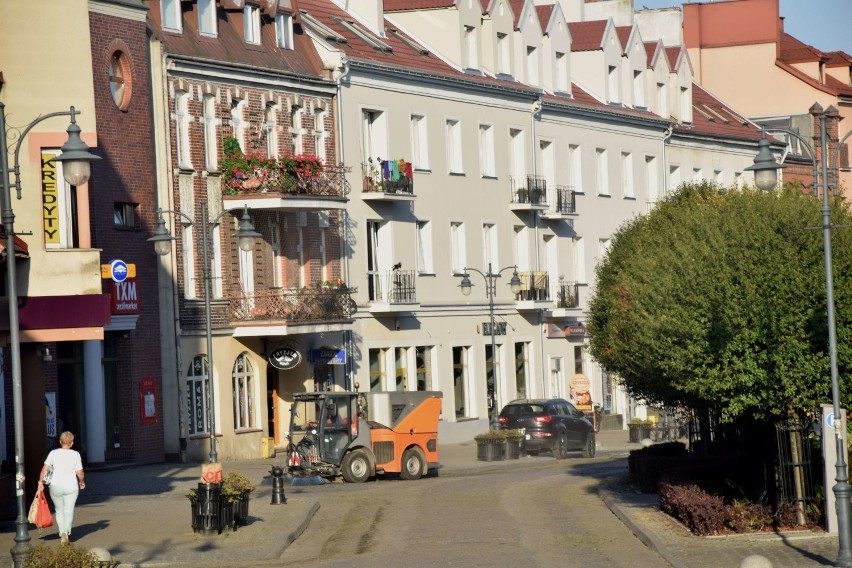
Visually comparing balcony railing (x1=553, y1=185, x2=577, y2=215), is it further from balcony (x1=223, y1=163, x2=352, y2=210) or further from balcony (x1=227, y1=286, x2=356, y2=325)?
balcony (x1=223, y1=163, x2=352, y2=210)

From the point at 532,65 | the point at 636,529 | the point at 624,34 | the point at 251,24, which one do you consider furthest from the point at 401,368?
the point at 636,529

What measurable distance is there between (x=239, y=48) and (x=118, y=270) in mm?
9208

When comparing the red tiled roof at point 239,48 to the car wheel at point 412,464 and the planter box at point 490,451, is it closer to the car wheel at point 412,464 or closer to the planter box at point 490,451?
the planter box at point 490,451

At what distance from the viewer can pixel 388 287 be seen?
51.4m

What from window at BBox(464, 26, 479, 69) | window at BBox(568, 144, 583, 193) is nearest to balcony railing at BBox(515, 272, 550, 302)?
window at BBox(568, 144, 583, 193)

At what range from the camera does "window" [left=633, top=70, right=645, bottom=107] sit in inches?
2645

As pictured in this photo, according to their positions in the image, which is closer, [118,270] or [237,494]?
[237,494]

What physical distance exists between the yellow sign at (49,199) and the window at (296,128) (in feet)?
63.1

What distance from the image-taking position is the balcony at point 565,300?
2356 inches

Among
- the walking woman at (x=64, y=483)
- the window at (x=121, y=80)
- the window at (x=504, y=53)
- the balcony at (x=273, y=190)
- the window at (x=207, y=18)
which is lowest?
the walking woman at (x=64, y=483)

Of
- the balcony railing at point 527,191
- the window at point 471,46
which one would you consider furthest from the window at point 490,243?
the window at point 471,46

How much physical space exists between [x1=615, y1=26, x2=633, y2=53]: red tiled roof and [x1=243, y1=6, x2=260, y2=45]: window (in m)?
22.8

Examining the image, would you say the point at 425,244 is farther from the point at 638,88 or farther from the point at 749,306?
the point at 749,306

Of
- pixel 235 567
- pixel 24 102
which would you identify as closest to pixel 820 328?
pixel 235 567
